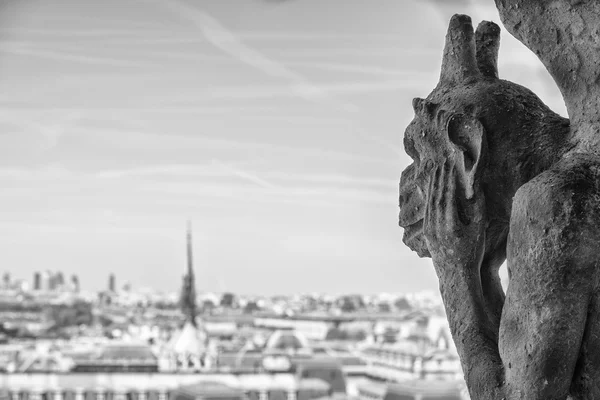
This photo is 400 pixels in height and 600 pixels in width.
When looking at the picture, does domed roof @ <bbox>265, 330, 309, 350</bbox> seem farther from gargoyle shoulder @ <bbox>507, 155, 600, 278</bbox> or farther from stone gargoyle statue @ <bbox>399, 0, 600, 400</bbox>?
gargoyle shoulder @ <bbox>507, 155, 600, 278</bbox>

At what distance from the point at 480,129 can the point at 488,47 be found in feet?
0.65

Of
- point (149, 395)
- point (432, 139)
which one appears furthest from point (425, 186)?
point (149, 395)

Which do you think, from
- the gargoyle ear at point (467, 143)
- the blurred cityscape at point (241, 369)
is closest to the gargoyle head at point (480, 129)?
the gargoyle ear at point (467, 143)

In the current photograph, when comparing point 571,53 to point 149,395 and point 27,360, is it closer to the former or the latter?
point 149,395

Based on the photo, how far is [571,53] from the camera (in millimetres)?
1118

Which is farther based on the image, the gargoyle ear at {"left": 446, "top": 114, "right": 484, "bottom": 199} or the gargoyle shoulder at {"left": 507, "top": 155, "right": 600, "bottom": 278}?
the gargoyle ear at {"left": 446, "top": 114, "right": 484, "bottom": 199}

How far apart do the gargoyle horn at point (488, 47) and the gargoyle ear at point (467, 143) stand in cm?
12

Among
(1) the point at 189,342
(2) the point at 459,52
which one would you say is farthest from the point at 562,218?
(1) the point at 189,342

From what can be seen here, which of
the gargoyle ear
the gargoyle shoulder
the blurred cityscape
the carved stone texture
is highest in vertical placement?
the carved stone texture

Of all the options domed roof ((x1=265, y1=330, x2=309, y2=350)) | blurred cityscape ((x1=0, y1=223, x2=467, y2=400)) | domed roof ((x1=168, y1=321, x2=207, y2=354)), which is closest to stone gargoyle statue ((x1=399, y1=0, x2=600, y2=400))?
blurred cityscape ((x1=0, y1=223, x2=467, y2=400))

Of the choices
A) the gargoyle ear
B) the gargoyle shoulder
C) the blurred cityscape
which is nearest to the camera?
the gargoyle shoulder

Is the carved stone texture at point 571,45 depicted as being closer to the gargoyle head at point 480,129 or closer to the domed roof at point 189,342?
the gargoyle head at point 480,129

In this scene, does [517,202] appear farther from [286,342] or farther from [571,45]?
[286,342]

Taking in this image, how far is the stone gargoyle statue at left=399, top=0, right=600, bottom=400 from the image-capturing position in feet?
3.33
